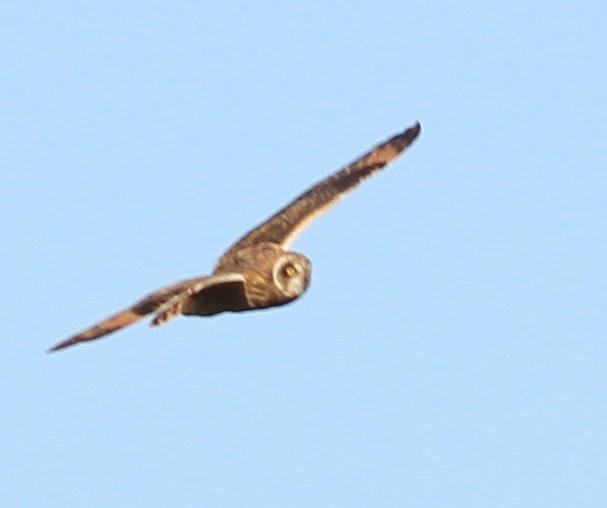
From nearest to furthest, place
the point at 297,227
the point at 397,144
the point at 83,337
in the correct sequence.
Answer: the point at 83,337 < the point at 297,227 < the point at 397,144

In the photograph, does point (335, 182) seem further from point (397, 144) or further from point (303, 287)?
point (303, 287)

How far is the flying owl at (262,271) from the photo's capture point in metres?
18.5

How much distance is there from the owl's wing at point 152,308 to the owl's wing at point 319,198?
8.09 ft

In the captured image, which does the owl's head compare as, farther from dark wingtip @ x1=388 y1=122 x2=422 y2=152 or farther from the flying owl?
dark wingtip @ x1=388 y1=122 x2=422 y2=152

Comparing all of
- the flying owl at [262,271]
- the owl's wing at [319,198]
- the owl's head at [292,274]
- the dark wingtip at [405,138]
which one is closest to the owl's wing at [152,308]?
the flying owl at [262,271]

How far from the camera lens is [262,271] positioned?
20.7 meters

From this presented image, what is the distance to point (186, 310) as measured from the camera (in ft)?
66.6

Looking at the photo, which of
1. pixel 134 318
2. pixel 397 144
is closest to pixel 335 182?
pixel 397 144

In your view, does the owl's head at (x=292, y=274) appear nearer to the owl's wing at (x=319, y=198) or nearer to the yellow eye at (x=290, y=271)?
the yellow eye at (x=290, y=271)

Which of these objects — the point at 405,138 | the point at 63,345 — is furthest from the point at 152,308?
the point at 405,138

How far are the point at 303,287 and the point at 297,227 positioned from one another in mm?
1565

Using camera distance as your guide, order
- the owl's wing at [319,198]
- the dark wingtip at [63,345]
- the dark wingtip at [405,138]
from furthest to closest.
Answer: the dark wingtip at [405,138], the owl's wing at [319,198], the dark wingtip at [63,345]

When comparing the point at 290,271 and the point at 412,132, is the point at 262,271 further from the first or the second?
the point at 412,132

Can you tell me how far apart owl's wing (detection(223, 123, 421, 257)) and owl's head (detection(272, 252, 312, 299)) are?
3.40 feet
